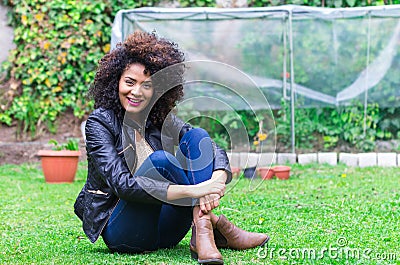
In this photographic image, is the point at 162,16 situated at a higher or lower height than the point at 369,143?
higher

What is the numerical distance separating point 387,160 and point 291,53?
1.48 m

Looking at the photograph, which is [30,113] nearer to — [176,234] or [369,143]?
[369,143]

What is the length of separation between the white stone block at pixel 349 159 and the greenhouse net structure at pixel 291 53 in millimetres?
558

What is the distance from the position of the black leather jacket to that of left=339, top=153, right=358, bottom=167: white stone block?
13.5 ft

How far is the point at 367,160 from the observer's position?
6.60m

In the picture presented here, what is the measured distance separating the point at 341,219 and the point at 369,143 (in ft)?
12.1

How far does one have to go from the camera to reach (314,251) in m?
2.80

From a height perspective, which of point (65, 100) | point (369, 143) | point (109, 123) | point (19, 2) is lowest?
point (369, 143)

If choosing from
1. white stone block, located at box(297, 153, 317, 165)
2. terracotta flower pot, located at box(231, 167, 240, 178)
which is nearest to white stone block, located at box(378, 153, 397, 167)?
white stone block, located at box(297, 153, 317, 165)

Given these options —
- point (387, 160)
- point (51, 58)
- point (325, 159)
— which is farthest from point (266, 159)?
point (51, 58)

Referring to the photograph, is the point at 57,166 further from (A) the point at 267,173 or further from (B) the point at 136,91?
(B) the point at 136,91

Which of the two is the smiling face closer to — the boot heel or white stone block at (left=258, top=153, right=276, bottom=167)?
the boot heel

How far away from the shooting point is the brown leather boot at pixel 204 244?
253 centimetres

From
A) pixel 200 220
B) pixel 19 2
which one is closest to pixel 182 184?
pixel 200 220
